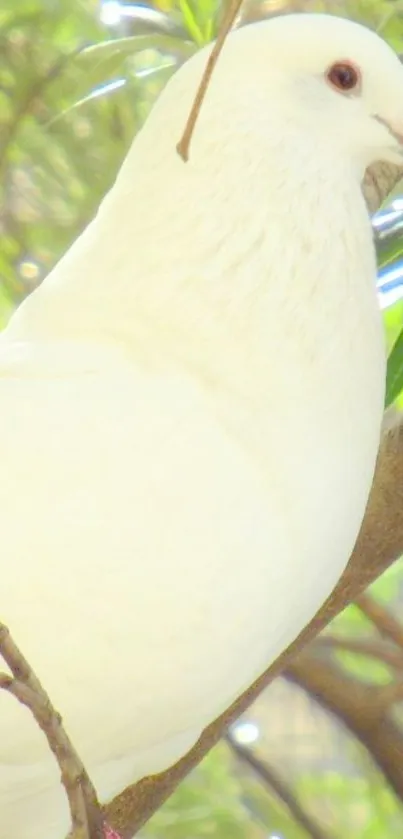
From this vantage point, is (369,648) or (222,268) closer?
(222,268)

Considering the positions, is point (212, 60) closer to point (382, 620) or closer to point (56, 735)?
point (56, 735)

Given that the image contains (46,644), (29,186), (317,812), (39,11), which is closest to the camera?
(46,644)

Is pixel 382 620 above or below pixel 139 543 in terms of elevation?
below

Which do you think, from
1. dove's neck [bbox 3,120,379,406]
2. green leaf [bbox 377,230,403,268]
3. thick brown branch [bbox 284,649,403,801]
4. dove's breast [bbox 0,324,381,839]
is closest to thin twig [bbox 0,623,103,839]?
dove's breast [bbox 0,324,381,839]

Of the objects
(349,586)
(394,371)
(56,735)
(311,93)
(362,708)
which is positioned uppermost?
(311,93)

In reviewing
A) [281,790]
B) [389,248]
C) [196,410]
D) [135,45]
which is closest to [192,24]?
[135,45]

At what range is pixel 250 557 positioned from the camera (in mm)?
676

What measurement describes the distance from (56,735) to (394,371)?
1.68ft

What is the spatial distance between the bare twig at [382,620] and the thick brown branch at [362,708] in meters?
0.06

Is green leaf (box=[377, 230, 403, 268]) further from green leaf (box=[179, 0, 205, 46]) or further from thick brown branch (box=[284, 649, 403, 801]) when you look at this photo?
thick brown branch (box=[284, 649, 403, 801])

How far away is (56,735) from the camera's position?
1.68ft

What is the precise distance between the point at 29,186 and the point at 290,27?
2.71 feet

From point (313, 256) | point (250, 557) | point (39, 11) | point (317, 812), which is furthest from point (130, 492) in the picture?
point (317, 812)

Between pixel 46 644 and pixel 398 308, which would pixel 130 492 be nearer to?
pixel 46 644
